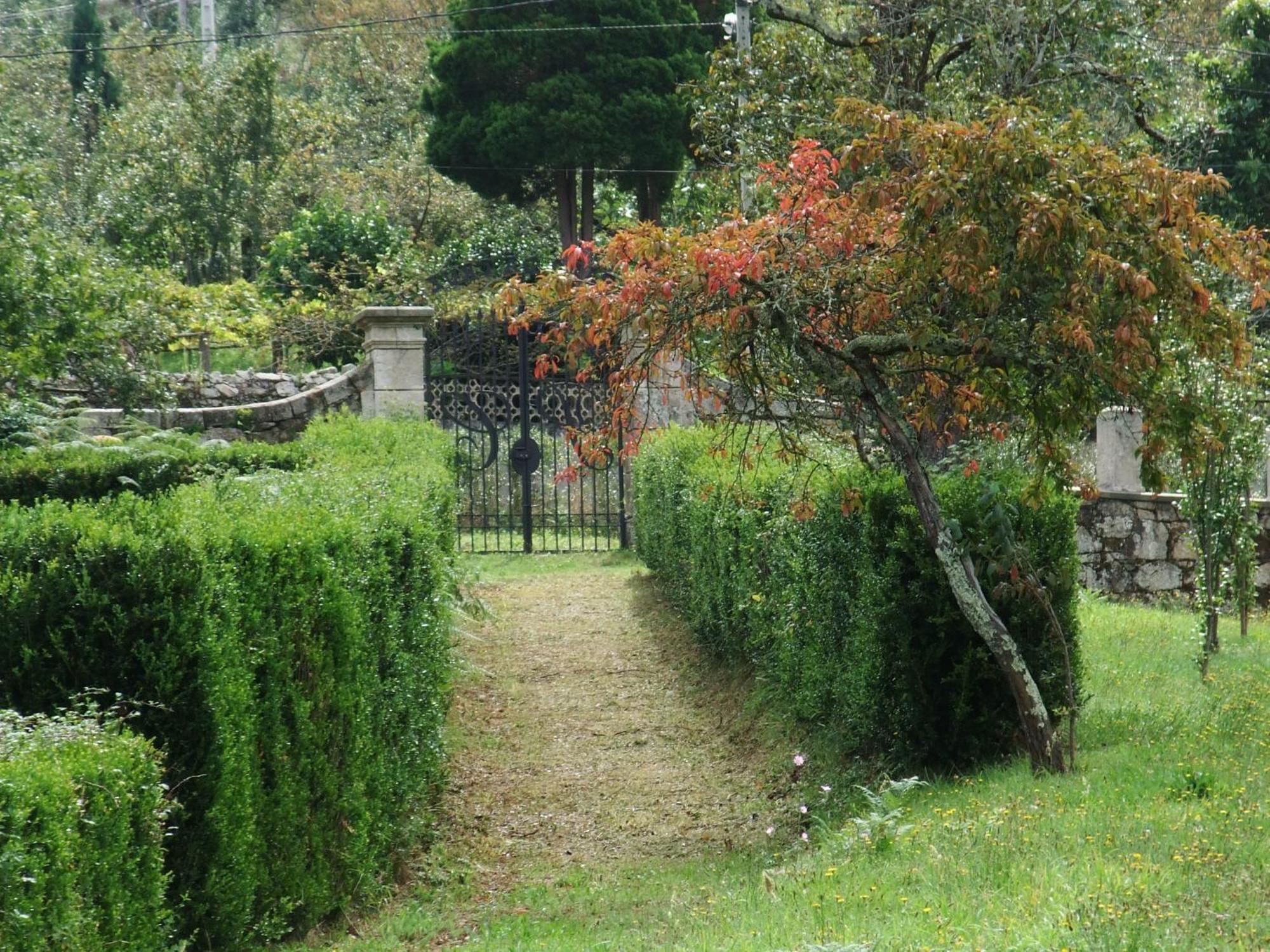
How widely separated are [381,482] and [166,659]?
119 inches

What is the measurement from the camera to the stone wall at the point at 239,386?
Answer: 1602cm

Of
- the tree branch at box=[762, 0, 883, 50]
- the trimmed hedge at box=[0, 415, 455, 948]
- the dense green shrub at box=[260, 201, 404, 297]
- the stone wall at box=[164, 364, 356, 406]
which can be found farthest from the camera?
the dense green shrub at box=[260, 201, 404, 297]

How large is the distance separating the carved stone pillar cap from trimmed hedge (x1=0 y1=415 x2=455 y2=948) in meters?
8.34

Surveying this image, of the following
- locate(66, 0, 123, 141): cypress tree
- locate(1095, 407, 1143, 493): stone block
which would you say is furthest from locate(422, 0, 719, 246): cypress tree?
Answer: locate(1095, 407, 1143, 493): stone block

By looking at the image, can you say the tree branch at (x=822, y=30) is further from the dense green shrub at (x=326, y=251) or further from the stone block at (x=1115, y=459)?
the dense green shrub at (x=326, y=251)

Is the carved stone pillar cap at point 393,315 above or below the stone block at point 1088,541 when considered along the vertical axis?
above

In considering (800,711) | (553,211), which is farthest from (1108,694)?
(553,211)

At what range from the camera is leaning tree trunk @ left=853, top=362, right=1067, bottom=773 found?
19.2 ft

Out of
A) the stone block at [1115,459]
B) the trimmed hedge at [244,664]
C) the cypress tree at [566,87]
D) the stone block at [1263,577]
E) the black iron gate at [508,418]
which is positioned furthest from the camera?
the cypress tree at [566,87]

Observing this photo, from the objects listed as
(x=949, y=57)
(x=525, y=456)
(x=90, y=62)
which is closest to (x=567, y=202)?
(x=525, y=456)

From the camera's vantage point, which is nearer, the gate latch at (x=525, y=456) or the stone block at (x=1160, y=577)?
the stone block at (x=1160, y=577)

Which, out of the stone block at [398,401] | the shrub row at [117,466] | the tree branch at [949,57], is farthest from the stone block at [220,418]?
the tree branch at [949,57]

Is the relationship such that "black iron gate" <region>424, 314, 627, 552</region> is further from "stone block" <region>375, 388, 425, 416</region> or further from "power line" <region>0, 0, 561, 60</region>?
"power line" <region>0, 0, 561, 60</region>

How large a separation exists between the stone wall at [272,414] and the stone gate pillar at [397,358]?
306 millimetres
